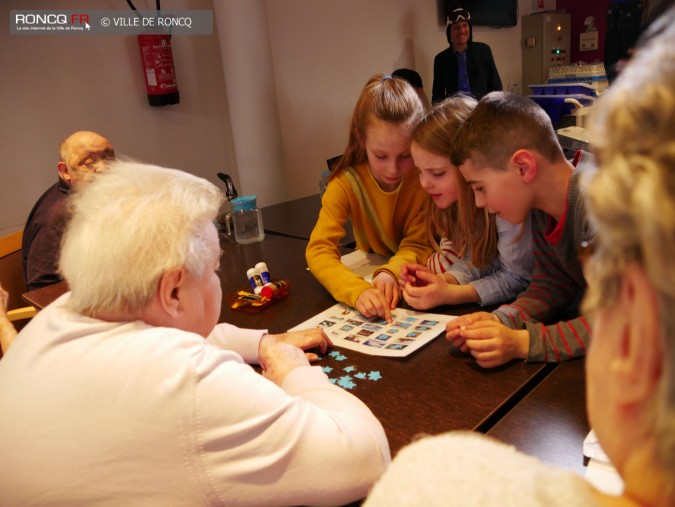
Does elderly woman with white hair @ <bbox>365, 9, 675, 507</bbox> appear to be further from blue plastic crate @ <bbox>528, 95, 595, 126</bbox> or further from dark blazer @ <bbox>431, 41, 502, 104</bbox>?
dark blazer @ <bbox>431, 41, 502, 104</bbox>

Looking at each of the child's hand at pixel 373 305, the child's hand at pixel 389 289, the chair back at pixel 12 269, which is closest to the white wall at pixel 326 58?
the chair back at pixel 12 269

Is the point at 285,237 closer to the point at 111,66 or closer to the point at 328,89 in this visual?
the point at 111,66

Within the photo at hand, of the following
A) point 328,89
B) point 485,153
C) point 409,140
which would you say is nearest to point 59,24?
point 328,89

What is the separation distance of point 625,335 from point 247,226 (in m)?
2.11

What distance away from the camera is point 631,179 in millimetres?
302

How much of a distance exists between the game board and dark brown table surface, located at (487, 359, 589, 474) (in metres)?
0.30

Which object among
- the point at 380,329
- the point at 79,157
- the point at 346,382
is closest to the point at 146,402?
the point at 346,382

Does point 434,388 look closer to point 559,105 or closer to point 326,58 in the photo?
point 559,105

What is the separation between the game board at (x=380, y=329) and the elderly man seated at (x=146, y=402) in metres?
0.41

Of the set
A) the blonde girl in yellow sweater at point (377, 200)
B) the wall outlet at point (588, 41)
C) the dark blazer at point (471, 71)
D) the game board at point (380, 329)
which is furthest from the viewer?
the wall outlet at point (588, 41)

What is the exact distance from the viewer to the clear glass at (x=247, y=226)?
7.72 feet

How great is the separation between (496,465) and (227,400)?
1.40 ft

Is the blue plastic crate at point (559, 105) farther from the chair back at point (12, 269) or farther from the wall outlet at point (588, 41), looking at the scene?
the chair back at point (12, 269)

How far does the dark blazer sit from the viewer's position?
4656 millimetres
